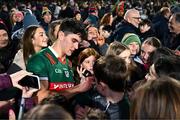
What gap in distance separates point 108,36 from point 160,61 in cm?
493

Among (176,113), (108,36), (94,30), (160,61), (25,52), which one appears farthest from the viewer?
(108,36)

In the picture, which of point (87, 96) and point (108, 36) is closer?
point (87, 96)

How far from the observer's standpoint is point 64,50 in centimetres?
421

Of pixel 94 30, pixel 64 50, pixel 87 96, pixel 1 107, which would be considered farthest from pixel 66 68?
pixel 94 30

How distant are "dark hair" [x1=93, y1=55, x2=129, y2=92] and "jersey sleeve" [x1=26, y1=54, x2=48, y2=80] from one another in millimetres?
725

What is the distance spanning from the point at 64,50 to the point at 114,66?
97 centimetres

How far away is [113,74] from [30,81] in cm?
69

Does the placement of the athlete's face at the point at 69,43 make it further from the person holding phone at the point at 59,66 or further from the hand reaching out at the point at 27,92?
the hand reaching out at the point at 27,92

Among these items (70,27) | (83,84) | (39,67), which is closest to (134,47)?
(70,27)

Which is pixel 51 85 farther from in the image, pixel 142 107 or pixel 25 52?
pixel 142 107

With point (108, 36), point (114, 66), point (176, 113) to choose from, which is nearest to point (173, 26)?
point (108, 36)

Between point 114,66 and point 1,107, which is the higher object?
point 114,66

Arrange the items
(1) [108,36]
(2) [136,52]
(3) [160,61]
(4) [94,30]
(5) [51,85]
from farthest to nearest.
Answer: (1) [108,36], (4) [94,30], (2) [136,52], (5) [51,85], (3) [160,61]

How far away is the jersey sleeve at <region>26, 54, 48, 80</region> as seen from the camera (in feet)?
12.9
